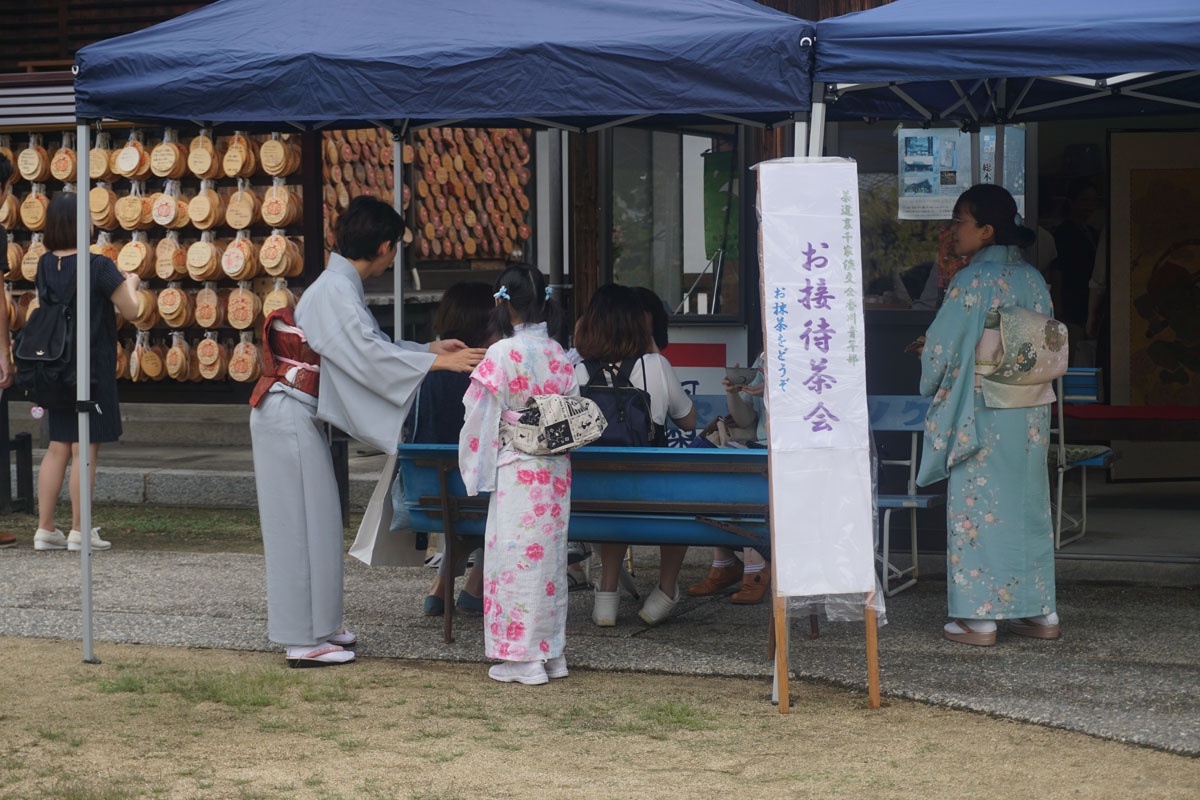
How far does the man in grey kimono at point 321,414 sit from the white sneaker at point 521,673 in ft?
2.22

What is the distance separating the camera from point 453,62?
498cm

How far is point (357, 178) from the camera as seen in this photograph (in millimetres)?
10953

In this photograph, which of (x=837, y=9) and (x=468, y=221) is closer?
(x=837, y=9)

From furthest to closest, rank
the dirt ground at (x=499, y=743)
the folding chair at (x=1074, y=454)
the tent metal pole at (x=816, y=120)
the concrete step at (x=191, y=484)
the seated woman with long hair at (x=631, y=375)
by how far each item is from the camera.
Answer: the concrete step at (x=191, y=484) < the folding chair at (x=1074, y=454) < the seated woman with long hair at (x=631, y=375) < the tent metal pole at (x=816, y=120) < the dirt ground at (x=499, y=743)

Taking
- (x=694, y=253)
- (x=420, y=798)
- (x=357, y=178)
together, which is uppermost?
(x=357, y=178)

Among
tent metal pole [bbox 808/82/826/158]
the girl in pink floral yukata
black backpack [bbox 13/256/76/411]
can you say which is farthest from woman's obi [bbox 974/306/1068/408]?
black backpack [bbox 13/256/76/411]

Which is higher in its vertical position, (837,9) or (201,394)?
(837,9)

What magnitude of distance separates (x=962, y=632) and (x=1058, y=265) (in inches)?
202

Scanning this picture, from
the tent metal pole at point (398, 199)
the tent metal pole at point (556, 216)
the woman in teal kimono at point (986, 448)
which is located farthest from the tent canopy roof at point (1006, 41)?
the tent metal pole at point (556, 216)

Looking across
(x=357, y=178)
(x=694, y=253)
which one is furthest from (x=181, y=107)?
(x=357, y=178)

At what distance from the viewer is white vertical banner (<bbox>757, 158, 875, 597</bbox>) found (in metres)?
4.69

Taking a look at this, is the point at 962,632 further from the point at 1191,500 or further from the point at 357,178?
the point at 357,178

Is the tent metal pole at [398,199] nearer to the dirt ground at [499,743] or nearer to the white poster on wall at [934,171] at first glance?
the dirt ground at [499,743]

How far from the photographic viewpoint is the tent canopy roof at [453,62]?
15.7 ft
